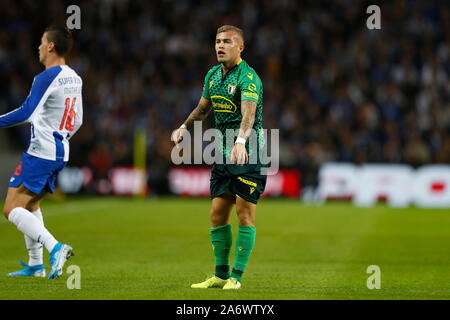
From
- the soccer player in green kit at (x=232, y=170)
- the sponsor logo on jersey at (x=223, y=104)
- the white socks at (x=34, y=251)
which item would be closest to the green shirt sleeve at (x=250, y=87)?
the soccer player in green kit at (x=232, y=170)

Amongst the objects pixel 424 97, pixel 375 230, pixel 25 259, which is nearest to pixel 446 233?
pixel 375 230

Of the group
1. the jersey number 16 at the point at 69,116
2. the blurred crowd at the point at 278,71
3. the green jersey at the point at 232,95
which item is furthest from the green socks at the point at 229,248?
the blurred crowd at the point at 278,71

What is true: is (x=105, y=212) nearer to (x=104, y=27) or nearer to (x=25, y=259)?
(x=25, y=259)

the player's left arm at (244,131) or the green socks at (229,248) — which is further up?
the player's left arm at (244,131)

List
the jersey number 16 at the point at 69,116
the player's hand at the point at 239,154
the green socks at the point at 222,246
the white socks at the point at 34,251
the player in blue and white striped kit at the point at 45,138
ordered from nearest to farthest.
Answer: the player's hand at the point at 239,154 < the green socks at the point at 222,246 < the player in blue and white striped kit at the point at 45,138 < the jersey number 16 at the point at 69,116 < the white socks at the point at 34,251

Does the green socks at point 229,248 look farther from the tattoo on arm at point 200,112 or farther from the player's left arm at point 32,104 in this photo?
the player's left arm at point 32,104

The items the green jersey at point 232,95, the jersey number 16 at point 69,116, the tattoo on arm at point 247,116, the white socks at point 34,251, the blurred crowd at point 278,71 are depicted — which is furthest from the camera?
the blurred crowd at point 278,71

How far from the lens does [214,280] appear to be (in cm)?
804

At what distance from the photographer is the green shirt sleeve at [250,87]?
25.3 ft

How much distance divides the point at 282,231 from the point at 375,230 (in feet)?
5.45

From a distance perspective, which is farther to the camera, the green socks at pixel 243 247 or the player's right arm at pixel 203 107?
the player's right arm at pixel 203 107

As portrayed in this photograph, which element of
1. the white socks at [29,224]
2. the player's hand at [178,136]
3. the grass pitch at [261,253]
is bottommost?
the grass pitch at [261,253]

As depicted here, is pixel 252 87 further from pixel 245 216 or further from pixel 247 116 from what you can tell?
pixel 245 216

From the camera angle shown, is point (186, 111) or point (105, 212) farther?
point (186, 111)
